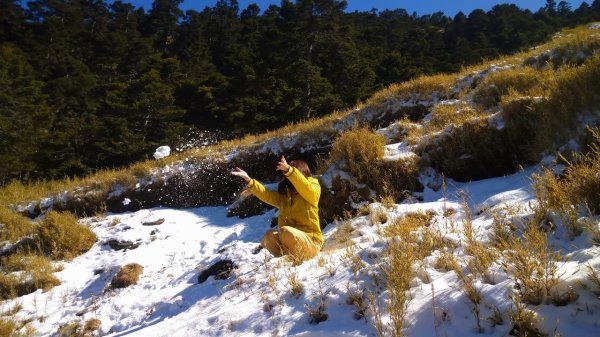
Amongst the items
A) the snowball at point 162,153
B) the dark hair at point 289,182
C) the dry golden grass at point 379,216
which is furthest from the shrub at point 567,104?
the snowball at point 162,153

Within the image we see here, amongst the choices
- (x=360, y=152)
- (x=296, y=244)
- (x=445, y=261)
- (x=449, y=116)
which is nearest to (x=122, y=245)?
(x=296, y=244)

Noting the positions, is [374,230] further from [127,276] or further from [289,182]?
[127,276]

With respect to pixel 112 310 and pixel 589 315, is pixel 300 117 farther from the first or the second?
pixel 589 315

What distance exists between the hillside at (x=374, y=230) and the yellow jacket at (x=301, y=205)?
0.33 m

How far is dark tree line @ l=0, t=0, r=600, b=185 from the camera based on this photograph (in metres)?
18.1

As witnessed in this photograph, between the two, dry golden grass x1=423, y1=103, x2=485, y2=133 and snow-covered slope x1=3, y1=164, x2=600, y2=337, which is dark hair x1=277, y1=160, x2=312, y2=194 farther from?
dry golden grass x1=423, y1=103, x2=485, y2=133

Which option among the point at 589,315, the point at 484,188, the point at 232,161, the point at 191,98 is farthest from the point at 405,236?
the point at 191,98

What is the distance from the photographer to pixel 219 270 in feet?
16.9

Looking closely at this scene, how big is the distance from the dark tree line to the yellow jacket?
12.8 metres

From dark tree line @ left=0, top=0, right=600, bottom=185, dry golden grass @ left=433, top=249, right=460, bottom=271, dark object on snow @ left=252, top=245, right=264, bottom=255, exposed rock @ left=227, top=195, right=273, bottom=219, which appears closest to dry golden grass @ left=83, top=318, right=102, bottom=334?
dark object on snow @ left=252, top=245, right=264, bottom=255

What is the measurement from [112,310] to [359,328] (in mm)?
4017

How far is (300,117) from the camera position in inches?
832

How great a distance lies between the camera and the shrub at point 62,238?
7137mm

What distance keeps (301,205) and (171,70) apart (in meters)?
25.0
